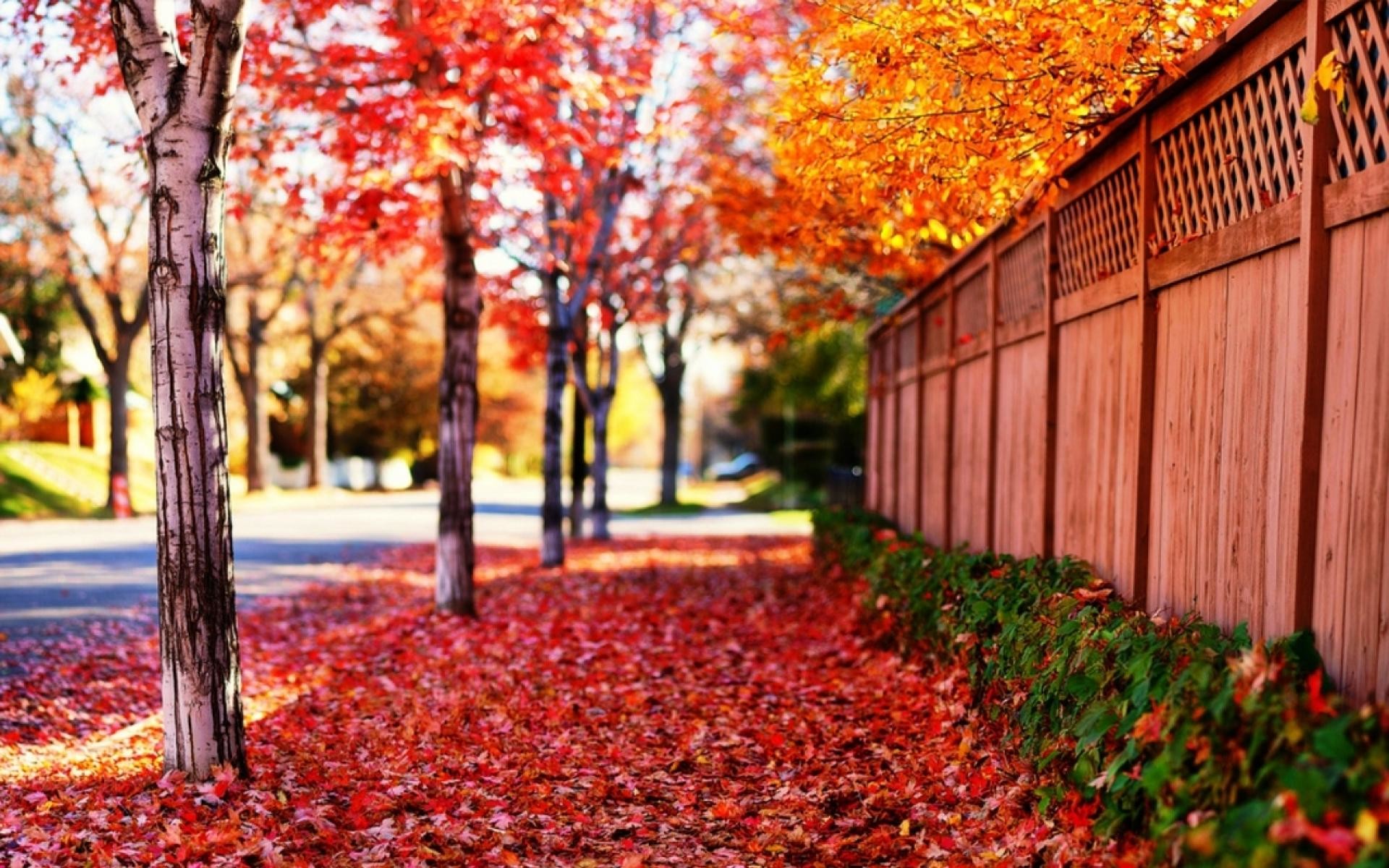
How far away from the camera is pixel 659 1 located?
522 inches

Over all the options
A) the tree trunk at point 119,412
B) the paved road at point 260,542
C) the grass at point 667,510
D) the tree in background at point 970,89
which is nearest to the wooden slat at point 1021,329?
the tree in background at point 970,89

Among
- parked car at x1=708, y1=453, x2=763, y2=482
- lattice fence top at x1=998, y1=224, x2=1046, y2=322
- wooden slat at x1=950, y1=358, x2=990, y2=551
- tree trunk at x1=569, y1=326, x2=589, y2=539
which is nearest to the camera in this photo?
lattice fence top at x1=998, y1=224, x2=1046, y2=322

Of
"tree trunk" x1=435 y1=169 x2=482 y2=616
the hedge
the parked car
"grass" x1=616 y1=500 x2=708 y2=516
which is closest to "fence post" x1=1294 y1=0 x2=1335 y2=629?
the hedge

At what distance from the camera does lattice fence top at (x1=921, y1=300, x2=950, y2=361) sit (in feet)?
33.6

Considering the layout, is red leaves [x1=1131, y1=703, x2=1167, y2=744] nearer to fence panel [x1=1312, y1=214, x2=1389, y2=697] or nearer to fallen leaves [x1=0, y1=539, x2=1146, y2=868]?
fallen leaves [x1=0, y1=539, x2=1146, y2=868]

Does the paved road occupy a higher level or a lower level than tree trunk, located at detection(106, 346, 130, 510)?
lower

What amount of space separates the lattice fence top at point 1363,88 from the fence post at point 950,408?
19.9 ft

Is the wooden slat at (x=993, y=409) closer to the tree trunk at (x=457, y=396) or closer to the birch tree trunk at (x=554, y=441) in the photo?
the tree trunk at (x=457, y=396)

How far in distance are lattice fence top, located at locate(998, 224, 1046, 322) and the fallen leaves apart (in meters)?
2.48

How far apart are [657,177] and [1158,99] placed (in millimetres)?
14678

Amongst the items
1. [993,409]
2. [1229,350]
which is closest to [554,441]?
[993,409]

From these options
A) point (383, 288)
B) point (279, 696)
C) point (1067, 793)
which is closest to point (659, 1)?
point (279, 696)

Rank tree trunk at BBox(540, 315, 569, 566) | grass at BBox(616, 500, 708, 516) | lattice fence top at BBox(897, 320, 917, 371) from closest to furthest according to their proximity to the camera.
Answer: lattice fence top at BBox(897, 320, 917, 371), tree trunk at BBox(540, 315, 569, 566), grass at BBox(616, 500, 708, 516)

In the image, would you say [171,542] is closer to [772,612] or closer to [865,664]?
[865,664]
